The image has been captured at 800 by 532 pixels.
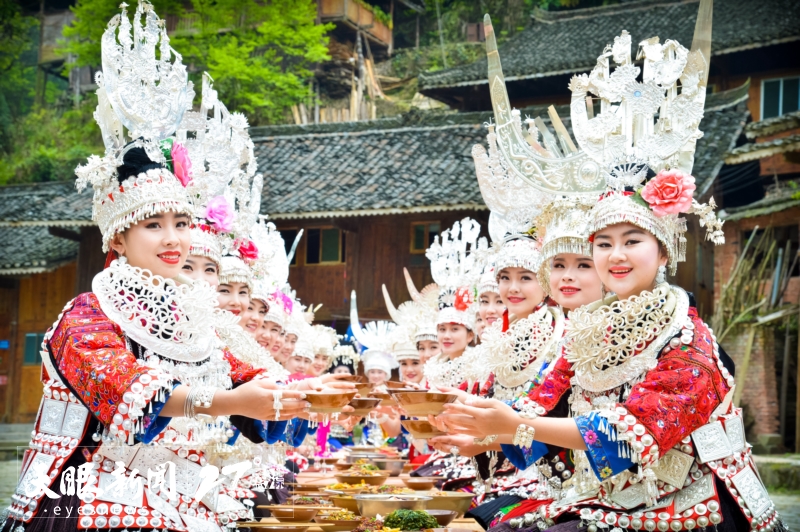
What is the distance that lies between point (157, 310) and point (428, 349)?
5.43m

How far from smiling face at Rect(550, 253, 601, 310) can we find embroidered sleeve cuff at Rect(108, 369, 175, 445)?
6.46ft

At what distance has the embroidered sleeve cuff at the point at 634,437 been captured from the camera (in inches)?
125

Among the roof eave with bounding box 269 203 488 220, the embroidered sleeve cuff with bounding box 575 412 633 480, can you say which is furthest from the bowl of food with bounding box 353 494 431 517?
the roof eave with bounding box 269 203 488 220

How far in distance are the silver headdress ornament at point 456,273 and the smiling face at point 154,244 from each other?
3.93m

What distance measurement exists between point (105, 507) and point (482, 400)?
1.40 meters

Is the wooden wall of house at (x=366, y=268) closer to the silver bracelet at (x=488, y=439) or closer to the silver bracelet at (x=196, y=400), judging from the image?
the silver bracelet at (x=488, y=439)

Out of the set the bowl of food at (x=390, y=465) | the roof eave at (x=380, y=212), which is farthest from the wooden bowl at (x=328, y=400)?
the roof eave at (x=380, y=212)

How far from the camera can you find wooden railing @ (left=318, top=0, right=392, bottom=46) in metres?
28.4

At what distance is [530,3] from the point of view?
29.7 meters

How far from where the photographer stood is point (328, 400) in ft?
12.0

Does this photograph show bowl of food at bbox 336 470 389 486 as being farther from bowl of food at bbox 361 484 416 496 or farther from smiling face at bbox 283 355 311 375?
smiling face at bbox 283 355 311 375

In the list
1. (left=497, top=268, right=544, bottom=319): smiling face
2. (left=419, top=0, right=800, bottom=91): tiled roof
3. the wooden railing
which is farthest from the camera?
the wooden railing

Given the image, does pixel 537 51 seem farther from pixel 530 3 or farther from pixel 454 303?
pixel 454 303

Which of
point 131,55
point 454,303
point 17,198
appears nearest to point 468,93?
point 17,198
